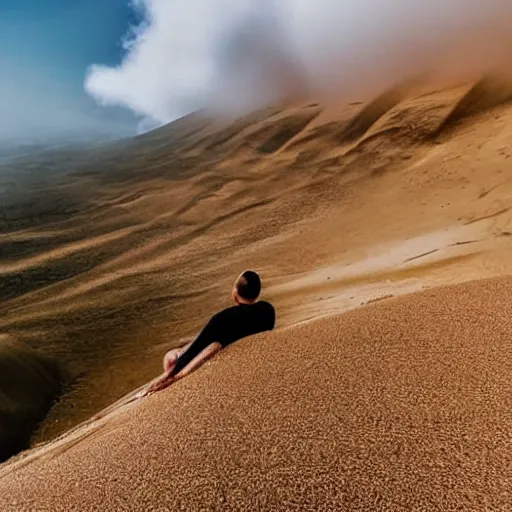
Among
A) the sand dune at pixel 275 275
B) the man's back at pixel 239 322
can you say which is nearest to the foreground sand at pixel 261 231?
the sand dune at pixel 275 275

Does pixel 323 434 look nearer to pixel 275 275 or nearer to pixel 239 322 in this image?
pixel 239 322

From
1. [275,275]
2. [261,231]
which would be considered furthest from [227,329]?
[261,231]

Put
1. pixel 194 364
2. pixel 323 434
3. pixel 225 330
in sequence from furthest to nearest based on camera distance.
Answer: pixel 225 330, pixel 194 364, pixel 323 434

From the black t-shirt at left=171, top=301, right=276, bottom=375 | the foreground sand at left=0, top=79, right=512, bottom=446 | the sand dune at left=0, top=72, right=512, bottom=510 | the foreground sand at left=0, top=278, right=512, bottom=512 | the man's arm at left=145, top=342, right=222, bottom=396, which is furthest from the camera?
the foreground sand at left=0, top=79, right=512, bottom=446

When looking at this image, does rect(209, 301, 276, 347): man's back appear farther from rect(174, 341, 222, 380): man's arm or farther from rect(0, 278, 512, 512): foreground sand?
rect(0, 278, 512, 512): foreground sand

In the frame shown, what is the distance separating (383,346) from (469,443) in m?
0.94

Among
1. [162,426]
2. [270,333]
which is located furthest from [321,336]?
[162,426]

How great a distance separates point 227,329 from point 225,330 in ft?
0.05

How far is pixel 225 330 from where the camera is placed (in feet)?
11.5

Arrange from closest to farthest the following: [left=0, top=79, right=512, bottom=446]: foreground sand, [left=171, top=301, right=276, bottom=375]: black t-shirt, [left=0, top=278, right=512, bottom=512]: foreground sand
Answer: [left=0, top=278, right=512, bottom=512]: foreground sand < [left=171, top=301, right=276, bottom=375]: black t-shirt < [left=0, top=79, right=512, bottom=446]: foreground sand

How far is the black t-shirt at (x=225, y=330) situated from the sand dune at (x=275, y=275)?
0.53 feet

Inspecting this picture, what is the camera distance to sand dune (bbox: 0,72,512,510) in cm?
214

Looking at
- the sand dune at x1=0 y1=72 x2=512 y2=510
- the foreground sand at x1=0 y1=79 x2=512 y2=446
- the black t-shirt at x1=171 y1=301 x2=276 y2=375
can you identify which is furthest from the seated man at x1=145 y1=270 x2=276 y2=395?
the foreground sand at x1=0 y1=79 x2=512 y2=446

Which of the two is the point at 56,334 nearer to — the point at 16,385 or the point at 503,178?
the point at 16,385
